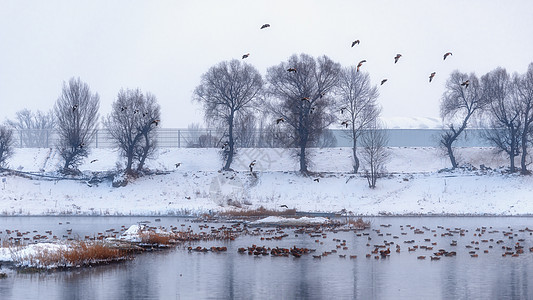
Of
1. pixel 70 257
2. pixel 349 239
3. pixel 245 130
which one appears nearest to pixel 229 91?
pixel 245 130

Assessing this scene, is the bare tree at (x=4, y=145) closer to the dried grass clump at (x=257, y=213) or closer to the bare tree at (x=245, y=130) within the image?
the bare tree at (x=245, y=130)

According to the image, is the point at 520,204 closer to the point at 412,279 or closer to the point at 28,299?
the point at 412,279

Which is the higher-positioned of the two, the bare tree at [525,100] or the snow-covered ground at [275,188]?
the bare tree at [525,100]

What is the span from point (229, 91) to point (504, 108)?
30.9 m

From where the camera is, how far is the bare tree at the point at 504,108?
7444cm

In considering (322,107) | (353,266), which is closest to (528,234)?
(353,266)

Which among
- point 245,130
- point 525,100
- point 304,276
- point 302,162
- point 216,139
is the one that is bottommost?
point 304,276

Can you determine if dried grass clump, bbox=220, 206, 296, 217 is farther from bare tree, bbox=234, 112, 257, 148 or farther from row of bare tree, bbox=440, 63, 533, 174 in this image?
row of bare tree, bbox=440, 63, 533, 174


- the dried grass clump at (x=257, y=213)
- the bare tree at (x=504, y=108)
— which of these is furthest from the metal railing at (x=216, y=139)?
the dried grass clump at (x=257, y=213)

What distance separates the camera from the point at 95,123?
81562 mm

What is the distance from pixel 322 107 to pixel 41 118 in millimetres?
92513

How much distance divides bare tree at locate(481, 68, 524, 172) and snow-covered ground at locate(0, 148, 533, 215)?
14.4 feet

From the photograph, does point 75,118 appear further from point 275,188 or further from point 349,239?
point 349,239

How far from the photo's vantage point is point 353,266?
2612cm
